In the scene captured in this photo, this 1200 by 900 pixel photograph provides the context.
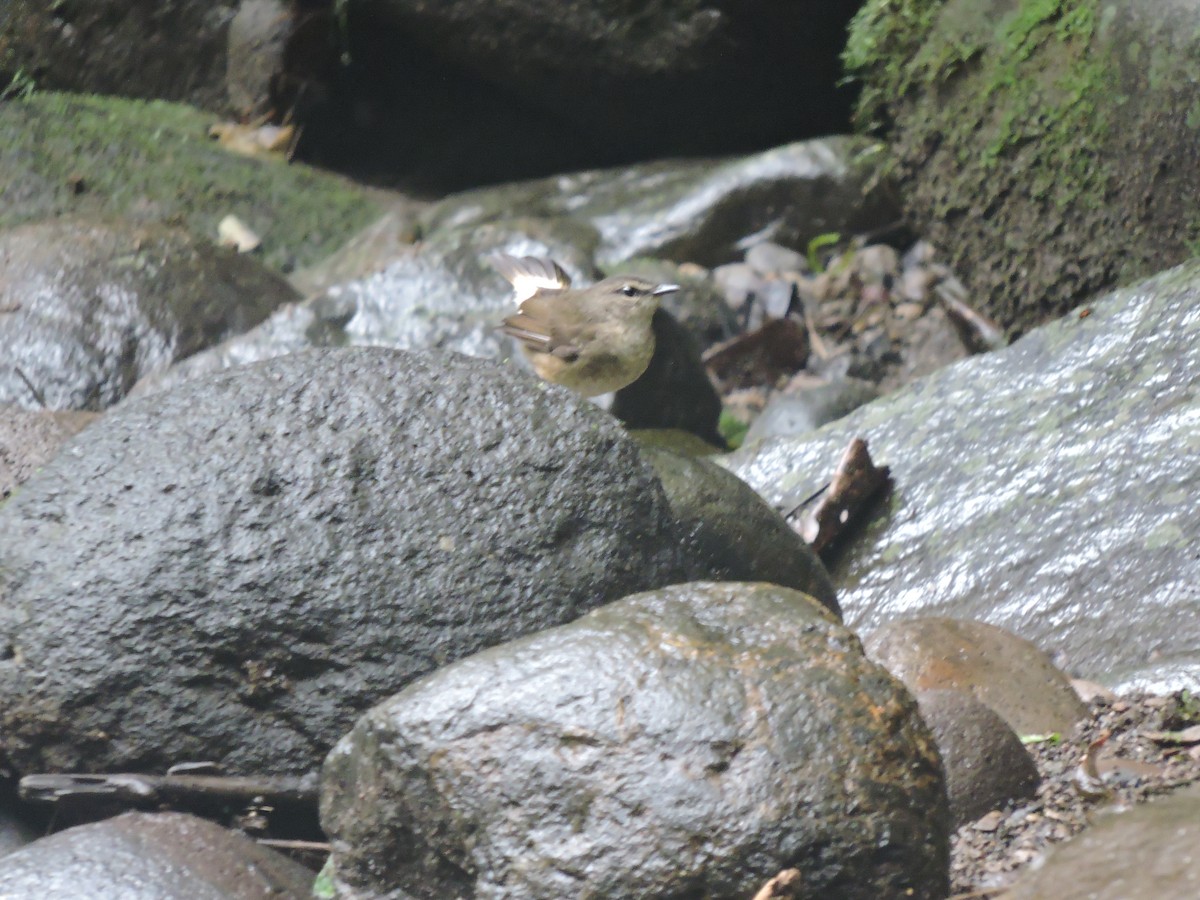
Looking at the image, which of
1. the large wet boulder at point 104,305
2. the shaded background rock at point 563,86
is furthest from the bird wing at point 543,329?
the shaded background rock at point 563,86

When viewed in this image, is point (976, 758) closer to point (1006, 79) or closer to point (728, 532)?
point (728, 532)

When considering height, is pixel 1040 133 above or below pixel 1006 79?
below

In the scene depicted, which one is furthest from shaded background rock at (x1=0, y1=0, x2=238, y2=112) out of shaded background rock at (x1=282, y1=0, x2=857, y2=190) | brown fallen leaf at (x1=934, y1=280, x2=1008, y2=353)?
brown fallen leaf at (x1=934, y1=280, x2=1008, y2=353)

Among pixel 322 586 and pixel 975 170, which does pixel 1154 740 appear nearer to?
pixel 322 586

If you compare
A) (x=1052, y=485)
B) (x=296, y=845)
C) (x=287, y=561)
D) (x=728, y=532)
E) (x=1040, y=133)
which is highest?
(x=1040, y=133)

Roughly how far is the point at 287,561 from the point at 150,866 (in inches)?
31.6

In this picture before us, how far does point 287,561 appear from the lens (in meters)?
3.38

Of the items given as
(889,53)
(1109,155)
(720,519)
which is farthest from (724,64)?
(720,519)

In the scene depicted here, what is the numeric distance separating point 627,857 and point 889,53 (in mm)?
7158

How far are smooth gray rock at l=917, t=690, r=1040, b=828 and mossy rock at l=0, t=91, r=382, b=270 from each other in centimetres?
749

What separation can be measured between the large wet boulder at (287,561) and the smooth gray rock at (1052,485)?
179 centimetres

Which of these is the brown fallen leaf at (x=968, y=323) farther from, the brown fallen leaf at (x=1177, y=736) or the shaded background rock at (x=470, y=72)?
the brown fallen leaf at (x=1177, y=736)

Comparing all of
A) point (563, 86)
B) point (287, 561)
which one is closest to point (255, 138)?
point (563, 86)

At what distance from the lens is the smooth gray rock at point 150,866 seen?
9.43 ft
